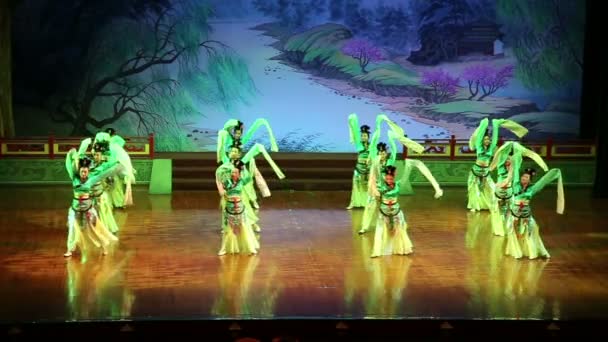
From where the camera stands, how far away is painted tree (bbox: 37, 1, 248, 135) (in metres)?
14.5

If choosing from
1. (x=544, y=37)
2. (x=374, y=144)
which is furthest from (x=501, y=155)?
(x=544, y=37)

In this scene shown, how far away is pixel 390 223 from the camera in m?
9.25

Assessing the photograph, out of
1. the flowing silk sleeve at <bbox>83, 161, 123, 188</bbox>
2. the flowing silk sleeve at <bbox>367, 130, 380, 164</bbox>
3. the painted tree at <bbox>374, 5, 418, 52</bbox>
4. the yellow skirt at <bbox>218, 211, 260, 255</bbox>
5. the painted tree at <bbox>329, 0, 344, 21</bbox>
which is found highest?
the painted tree at <bbox>329, 0, 344, 21</bbox>

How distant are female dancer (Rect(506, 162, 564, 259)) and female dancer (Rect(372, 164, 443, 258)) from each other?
0.98 m

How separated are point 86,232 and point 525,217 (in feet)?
15.0

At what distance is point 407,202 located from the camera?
12430mm

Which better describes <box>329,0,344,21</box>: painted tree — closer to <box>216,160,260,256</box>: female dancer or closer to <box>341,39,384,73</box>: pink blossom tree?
<box>341,39,384,73</box>: pink blossom tree

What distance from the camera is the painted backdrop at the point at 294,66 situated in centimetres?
1452

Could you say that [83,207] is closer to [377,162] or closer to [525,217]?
[377,162]

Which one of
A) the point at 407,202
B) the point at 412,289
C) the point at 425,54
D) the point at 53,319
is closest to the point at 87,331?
the point at 53,319

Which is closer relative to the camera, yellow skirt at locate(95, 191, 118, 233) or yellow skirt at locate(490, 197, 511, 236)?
yellow skirt at locate(95, 191, 118, 233)

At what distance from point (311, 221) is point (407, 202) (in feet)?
6.35

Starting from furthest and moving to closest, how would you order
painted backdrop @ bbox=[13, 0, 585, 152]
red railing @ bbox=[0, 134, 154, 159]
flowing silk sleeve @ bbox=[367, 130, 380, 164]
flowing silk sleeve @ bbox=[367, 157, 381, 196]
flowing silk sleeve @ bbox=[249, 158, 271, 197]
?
painted backdrop @ bbox=[13, 0, 585, 152] → red railing @ bbox=[0, 134, 154, 159] → flowing silk sleeve @ bbox=[367, 130, 380, 164] → flowing silk sleeve @ bbox=[249, 158, 271, 197] → flowing silk sleeve @ bbox=[367, 157, 381, 196]

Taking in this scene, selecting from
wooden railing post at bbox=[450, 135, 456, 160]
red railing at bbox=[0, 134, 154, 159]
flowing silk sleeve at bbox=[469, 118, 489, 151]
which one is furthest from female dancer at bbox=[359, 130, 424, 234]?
red railing at bbox=[0, 134, 154, 159]
